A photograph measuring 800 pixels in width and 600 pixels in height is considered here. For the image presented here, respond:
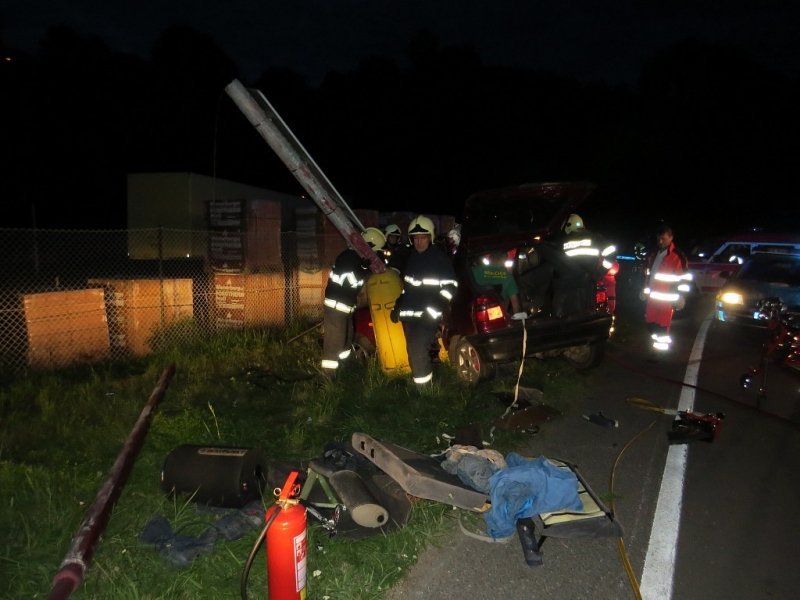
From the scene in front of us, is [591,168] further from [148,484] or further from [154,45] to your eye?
[148,484]

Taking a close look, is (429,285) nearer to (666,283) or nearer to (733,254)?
(666,283)

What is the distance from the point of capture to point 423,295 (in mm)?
6391

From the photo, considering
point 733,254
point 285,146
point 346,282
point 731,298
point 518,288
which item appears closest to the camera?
point 346,282

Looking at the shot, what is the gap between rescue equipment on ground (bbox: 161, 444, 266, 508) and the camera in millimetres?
3939

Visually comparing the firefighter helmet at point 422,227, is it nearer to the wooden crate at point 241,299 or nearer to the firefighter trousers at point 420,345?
the firefighter trousers at point 420,345

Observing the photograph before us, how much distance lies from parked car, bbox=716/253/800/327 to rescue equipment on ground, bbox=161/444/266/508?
8.15 m

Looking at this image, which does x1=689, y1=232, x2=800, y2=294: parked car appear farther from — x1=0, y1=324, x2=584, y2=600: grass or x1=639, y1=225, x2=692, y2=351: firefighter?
x1=0, y1=324, x2=584, y2=600: grass

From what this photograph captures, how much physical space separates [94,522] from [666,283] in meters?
7.35

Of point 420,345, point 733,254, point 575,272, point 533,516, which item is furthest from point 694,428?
point 733,254

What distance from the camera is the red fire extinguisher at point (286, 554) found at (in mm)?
2975

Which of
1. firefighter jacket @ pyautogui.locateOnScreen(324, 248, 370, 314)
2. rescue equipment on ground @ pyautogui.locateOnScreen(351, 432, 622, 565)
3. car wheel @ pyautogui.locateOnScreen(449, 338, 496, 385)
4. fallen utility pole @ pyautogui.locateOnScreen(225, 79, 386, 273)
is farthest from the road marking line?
fallen utility pole @ pyautogui.locateOnScreen(225, 79, 386, 273)

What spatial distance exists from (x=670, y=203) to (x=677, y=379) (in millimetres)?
34410

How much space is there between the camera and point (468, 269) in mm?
6762

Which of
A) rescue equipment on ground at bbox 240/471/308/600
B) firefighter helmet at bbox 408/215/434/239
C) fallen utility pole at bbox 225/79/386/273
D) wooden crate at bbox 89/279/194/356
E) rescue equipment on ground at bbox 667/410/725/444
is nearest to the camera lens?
rescue equipment on ground at bbox 240/471/308/600
